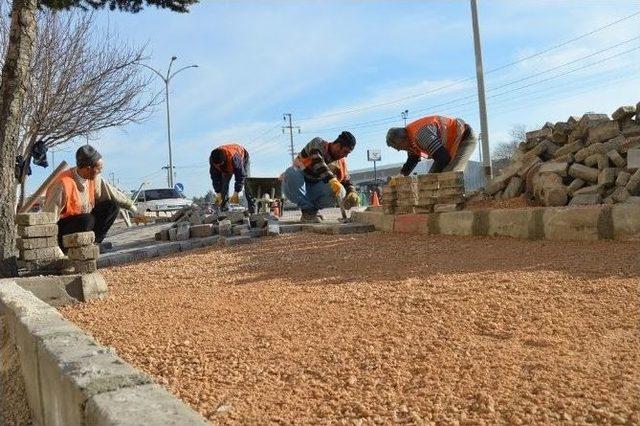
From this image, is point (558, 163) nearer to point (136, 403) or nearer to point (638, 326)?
point (638, 326)

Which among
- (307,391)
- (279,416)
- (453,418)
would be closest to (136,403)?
(279,416)

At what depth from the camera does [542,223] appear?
5.01 meters

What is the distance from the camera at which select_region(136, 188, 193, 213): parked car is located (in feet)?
66.2

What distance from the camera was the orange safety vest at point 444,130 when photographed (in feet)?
24.0

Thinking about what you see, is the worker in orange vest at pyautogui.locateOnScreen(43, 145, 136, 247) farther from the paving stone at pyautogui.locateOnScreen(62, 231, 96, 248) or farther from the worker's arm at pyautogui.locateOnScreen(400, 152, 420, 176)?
the worker's arm at pyautogui.locateOnScreen(400, 152, 420, 176)

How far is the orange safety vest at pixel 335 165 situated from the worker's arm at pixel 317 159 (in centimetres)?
7

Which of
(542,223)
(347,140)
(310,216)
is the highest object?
(347,140)

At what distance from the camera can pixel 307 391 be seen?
1.83m

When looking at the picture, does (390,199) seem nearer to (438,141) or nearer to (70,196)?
(438,141)

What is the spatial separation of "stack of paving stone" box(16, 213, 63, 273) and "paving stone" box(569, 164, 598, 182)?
17.4 feet

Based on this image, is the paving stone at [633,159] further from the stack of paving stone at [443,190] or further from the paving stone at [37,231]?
the paving stone at [37,231]

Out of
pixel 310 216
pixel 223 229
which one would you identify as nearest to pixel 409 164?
pixel 310 216

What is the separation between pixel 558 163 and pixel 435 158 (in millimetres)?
1579

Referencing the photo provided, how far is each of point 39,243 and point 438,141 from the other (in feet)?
16.2
